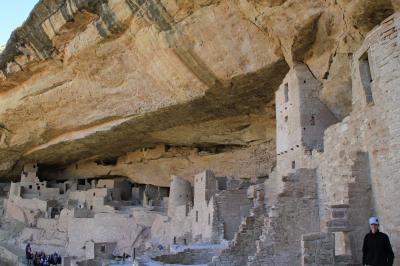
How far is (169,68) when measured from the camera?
14508 millimetres

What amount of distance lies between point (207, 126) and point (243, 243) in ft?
30.1

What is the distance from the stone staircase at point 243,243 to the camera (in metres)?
10.2

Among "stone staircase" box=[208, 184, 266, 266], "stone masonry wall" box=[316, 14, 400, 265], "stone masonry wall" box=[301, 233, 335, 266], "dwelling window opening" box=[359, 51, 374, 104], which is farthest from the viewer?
"stone staircase" box=[208, 184, 266, 266]

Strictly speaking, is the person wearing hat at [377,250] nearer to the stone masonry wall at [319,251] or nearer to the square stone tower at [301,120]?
the stone masonry wall at [319,251]

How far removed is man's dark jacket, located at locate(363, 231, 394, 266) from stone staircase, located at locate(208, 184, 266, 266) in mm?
4848

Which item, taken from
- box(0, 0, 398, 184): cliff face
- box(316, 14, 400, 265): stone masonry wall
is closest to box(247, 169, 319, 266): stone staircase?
box(316, 14, 400, 265): stone masonry wall

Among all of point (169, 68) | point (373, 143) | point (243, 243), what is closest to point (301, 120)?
point (243, 243)

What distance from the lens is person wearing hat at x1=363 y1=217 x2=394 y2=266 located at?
5605mm

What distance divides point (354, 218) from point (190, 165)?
1678 centimetres

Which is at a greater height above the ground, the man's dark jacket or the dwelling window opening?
the dwelling window opening

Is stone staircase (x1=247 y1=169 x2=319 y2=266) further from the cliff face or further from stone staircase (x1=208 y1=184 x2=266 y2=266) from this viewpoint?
the cliff face

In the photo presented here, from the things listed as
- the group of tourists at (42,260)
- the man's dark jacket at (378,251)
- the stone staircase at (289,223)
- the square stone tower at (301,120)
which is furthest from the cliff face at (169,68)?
the group of tourists at (42,260)

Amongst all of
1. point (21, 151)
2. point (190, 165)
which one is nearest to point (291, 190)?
point (190, 165)

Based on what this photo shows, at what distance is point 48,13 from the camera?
49.9ft
